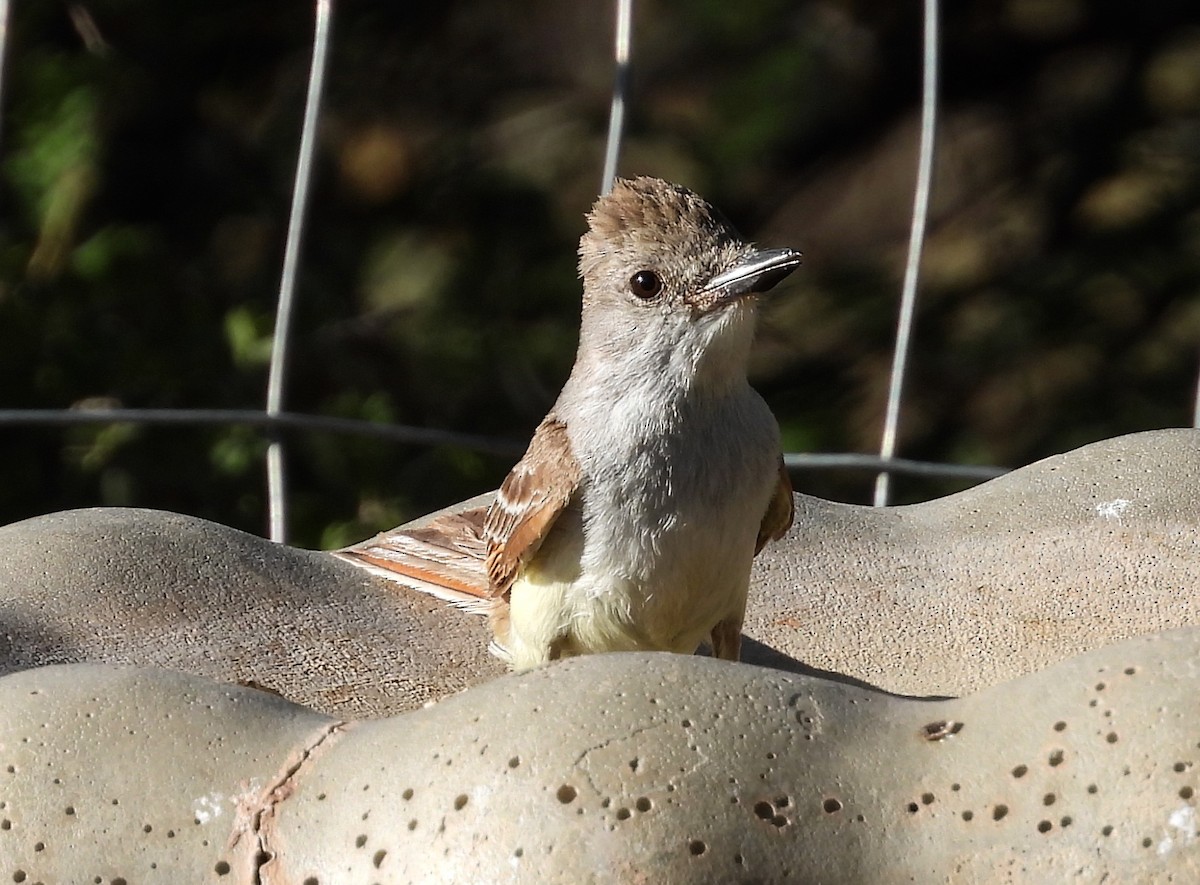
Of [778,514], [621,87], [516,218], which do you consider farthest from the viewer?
[516,218]

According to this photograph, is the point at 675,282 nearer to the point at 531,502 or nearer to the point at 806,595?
the point at 531,502

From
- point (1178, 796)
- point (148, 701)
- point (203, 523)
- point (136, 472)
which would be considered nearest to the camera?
point (1178, 796)

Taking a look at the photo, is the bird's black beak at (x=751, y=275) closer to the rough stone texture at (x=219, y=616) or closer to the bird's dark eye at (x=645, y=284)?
the bird's dark eye at (x=645, y=284)

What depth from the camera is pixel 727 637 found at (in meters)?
3.54

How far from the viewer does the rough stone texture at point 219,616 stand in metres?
3.31

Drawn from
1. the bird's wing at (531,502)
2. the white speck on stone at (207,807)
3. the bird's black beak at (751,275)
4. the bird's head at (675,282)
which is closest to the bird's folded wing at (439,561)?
the bird's wing at (531,502)

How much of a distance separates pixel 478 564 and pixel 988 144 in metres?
4.62

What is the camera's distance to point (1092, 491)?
397cm

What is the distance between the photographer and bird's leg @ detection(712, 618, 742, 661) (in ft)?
11.5

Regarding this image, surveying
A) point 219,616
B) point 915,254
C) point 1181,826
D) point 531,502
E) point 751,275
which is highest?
point 751,275

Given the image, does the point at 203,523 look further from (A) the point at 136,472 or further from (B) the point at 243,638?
(A) the point at 136,472

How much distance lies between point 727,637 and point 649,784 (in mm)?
1384

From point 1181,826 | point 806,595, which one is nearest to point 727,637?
point 806,595

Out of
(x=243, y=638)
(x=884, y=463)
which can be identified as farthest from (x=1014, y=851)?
(x=884, y=463)
